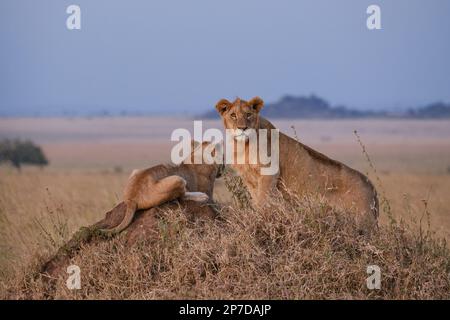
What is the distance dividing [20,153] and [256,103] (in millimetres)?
27688

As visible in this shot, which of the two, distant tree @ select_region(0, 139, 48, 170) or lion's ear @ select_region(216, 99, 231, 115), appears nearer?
lion's ear @ select_region(216, 99, 231, 115)

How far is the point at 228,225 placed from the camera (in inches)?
344

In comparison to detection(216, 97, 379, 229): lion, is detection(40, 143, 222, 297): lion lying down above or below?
below

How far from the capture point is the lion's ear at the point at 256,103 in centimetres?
937

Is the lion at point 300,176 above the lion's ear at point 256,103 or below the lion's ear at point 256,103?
below

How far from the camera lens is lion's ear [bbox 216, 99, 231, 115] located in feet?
30.7

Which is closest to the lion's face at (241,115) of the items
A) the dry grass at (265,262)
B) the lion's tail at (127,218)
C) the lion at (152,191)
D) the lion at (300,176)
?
the lion at (300,176)

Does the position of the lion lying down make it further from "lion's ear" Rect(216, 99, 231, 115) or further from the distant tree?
the distant tree

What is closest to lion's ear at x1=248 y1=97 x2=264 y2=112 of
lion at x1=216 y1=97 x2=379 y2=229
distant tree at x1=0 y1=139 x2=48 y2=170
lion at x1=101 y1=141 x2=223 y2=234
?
lion at x1=216 y1=97 x2=379 y2=229

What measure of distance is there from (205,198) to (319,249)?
1624mm

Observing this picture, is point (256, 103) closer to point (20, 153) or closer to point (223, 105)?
point (223, 105)

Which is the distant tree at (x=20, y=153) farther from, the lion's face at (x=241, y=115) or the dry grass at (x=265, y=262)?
the dry grass at (x=265, y=262)

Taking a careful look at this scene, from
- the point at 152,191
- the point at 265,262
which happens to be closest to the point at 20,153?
the point at 152,191
